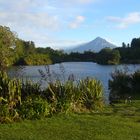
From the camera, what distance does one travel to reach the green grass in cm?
1235

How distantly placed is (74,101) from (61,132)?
14.8ft

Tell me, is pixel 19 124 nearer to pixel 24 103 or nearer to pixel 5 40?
pixel 24 103

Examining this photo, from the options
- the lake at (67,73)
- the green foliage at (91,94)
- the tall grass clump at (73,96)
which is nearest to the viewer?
the tall grass clump at (73,96)

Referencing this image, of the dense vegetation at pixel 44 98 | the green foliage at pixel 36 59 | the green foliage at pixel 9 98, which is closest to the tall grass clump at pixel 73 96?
the dense vegetation at pixel 44 98

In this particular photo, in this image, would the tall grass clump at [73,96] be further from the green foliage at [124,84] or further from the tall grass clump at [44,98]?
the green foliage at [124,84]

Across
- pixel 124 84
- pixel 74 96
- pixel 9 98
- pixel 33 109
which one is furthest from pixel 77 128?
pixel 124 84

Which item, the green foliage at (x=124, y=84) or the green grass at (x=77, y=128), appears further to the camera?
the green foliage at (x=124, y=84)

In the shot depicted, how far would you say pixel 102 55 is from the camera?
444ft

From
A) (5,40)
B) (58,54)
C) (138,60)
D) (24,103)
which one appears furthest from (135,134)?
(58,54)

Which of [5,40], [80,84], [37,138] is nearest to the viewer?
[37,138]

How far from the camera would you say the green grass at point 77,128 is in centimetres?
1235

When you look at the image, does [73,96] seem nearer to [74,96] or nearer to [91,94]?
[74,96]

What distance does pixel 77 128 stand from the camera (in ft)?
44.4

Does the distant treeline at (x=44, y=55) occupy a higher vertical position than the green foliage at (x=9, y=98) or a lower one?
higher
